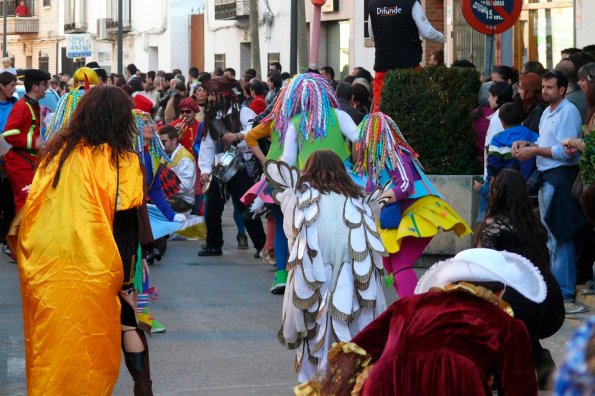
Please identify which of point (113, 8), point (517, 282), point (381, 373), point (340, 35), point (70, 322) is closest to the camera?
point (381, 373)

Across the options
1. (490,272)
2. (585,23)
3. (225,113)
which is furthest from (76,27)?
(490,272)

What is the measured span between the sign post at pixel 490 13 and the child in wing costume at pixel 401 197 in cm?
365

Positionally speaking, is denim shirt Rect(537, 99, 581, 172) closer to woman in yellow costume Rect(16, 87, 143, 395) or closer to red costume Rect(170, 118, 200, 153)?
woman in yellow costume Rect(16, 87, 143, 395)

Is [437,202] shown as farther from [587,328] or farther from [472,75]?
[587,328]

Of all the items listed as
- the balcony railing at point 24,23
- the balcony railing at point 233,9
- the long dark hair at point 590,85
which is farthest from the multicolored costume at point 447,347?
the balcony railing at point 24,23

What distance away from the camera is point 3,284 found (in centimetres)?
1143

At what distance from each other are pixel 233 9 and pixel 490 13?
23494 millimetres

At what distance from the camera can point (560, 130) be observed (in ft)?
32.4

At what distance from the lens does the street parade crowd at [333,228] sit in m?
4.04

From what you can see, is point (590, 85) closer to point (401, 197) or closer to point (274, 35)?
point (401, 197)

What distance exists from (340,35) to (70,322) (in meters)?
23.8

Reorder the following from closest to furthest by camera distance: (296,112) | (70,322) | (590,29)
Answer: (70,322), (296,112), (590,29)

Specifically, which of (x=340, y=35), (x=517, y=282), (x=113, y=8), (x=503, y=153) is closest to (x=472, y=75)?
(x=503, y=153)

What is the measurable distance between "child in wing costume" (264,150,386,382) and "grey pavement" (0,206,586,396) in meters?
0.58
